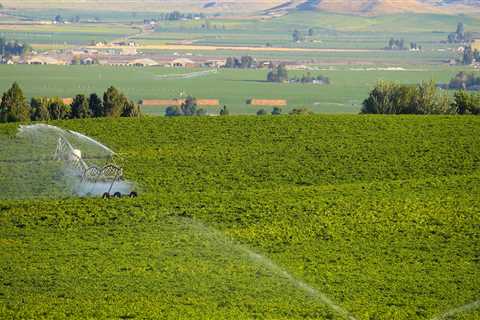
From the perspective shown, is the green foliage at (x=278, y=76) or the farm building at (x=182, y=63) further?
the farm building at (x=182, y=63)

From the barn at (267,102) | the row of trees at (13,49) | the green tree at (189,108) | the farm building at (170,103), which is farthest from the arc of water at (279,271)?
the row of trees at (13,49)

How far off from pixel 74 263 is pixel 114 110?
42407mm

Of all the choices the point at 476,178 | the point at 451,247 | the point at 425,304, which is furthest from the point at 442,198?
the point at 425,304

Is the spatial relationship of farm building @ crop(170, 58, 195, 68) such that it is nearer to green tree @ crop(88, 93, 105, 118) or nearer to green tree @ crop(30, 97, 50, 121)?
green tree @ crop(30, 97, 50, 121)

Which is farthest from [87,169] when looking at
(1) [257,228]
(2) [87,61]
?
(2) [87,61]

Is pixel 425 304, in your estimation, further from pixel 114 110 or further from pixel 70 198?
pixel 114 110

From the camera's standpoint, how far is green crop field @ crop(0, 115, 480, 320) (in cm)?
2488

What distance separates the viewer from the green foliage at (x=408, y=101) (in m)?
68.7

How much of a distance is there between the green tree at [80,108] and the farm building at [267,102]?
5160 centimetres

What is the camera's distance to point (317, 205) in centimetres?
3538

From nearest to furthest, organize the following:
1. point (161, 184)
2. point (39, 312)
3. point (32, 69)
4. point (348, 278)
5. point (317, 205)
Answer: point (39, 312), point (348, 278), point (317, 205), point (161, 184), point (32, 69)

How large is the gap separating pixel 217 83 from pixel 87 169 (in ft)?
381

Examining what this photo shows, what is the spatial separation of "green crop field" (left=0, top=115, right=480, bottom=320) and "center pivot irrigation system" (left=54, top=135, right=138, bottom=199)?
71 cm

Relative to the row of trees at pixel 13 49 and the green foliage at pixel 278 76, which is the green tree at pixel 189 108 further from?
the row of trees at pixel 13 49
